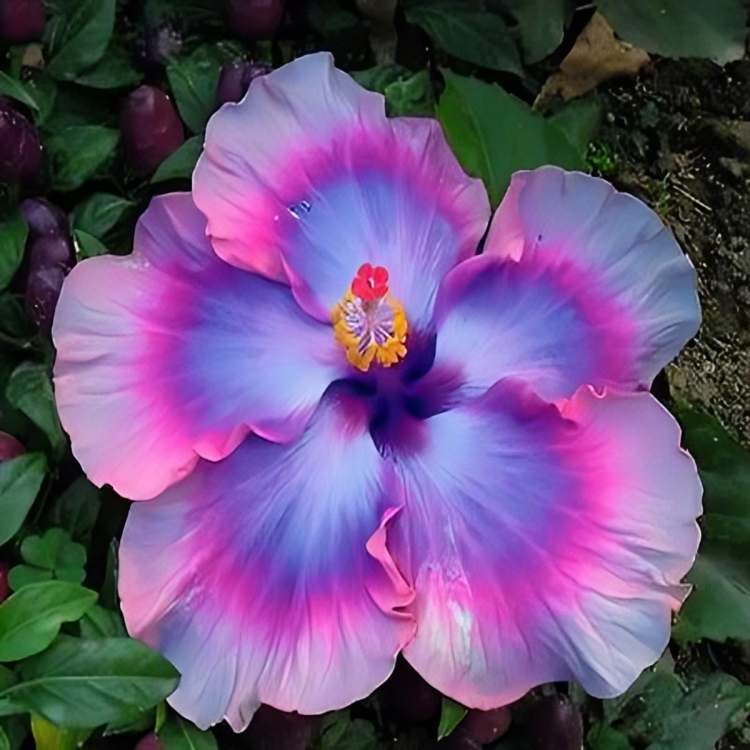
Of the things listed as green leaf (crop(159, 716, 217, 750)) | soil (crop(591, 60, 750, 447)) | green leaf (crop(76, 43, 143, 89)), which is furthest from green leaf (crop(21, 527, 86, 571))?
soil (crop(591, 60, 750, 447))

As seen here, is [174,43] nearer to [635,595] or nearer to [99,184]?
[99,184]

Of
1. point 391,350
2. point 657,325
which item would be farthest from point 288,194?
point 657,325

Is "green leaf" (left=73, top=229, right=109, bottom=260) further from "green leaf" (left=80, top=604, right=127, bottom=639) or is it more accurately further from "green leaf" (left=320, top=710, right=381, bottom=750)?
"green leaf" (left=320, top=710, right=381, bottom=750)

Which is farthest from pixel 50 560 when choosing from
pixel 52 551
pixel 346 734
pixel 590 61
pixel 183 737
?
pixel 590 61

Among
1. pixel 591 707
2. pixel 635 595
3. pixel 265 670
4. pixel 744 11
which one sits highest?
pixel 744 11

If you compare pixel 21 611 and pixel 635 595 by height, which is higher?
pixel 635 595

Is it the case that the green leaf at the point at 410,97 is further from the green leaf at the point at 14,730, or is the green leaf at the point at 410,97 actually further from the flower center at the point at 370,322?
the green leaf at the point at 14,730
